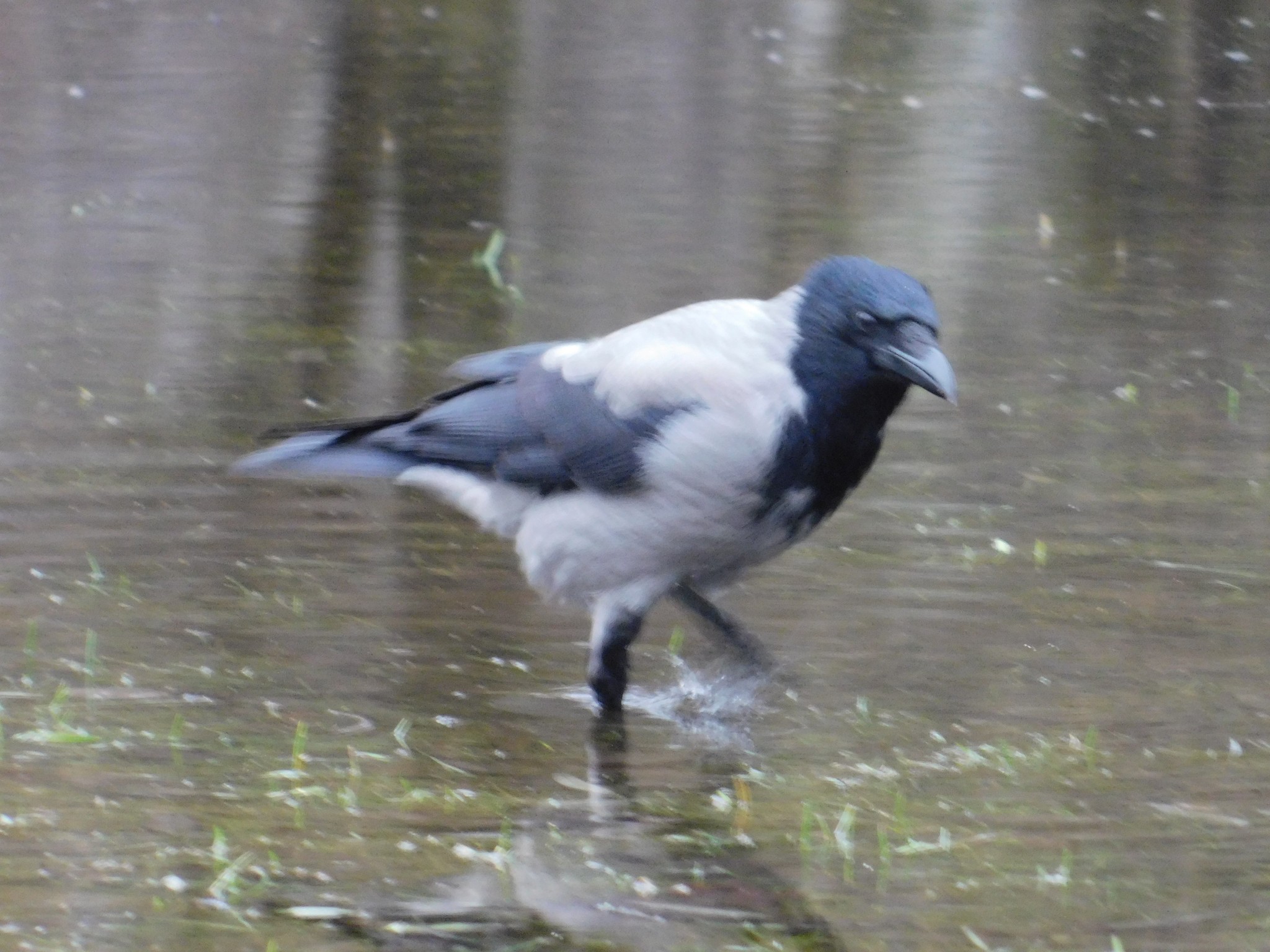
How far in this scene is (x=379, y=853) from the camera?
4.72 m

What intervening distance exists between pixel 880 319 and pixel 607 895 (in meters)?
1.54

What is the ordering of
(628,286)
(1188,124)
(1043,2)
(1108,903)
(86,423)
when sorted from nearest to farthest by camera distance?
(1108,903), (86,423), (628,286), (1188,124), (1043,2)

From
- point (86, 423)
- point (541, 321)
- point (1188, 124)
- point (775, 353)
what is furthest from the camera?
point (1188, 124)

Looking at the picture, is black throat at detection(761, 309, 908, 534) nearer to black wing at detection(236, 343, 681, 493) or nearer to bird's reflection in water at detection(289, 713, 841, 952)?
black wing at detection(236, 343, 681, 493)

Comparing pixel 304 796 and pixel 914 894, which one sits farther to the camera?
pixel 304 796

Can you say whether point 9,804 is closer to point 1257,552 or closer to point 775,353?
point 775,353

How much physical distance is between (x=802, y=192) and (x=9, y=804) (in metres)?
9.27

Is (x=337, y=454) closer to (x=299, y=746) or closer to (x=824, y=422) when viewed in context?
(x=299, y=746)

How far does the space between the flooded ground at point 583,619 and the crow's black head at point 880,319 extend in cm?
90

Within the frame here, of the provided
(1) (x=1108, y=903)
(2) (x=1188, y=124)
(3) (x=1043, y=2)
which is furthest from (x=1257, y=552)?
(3) (x=1043, y=2)

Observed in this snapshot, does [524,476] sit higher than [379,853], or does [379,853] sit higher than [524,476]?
[524,476]

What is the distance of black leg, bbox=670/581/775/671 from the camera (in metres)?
5.80

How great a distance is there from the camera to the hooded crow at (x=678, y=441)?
5301 mm

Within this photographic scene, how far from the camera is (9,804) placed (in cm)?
491
